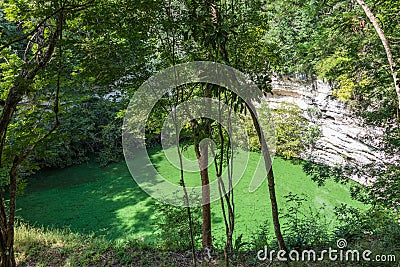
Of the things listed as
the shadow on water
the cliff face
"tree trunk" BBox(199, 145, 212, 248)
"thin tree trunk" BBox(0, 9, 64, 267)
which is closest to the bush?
"tree trunk" BBox(199, 145, 212, 248)

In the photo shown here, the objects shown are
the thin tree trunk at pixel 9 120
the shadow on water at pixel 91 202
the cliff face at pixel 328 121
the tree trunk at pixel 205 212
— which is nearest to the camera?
the thin tree trunk at pixel 9 120

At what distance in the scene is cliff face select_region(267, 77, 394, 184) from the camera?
20.5ft

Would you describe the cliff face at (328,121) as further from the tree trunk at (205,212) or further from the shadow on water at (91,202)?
the shadow on water at (91,202)

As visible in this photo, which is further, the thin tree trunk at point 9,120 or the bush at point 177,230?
the bush at point 177,230

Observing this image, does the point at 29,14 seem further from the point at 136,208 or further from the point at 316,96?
the point at 316,96

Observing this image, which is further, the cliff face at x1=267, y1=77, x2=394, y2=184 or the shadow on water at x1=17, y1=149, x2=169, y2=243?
the cliff face at x1=267, y1=77, x2=394, y2=184

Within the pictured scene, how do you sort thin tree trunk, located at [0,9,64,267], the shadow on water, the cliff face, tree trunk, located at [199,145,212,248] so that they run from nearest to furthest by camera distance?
thin tree trunk, located at [0,9,64,267], tree trunk, located at [199,145,212,248], the shadow on water, the cliff face

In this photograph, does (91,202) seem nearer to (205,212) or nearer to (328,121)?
(205,212)

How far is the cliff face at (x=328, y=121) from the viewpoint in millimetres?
6250

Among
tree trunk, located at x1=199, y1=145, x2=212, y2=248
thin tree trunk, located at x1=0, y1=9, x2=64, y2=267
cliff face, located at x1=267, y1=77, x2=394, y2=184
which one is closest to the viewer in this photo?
thin tree trunk, located at x1=0, y1=9, x2=64, y2=267

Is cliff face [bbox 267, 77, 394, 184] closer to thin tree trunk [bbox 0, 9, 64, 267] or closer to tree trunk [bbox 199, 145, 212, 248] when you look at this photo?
tree trunk [bbox 199, 145, 212, 248]

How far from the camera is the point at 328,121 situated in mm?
7047

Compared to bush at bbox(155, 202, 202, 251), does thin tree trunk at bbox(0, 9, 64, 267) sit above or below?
above

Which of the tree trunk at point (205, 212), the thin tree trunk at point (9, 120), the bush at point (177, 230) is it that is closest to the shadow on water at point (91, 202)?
the bush at point (177, 230)
